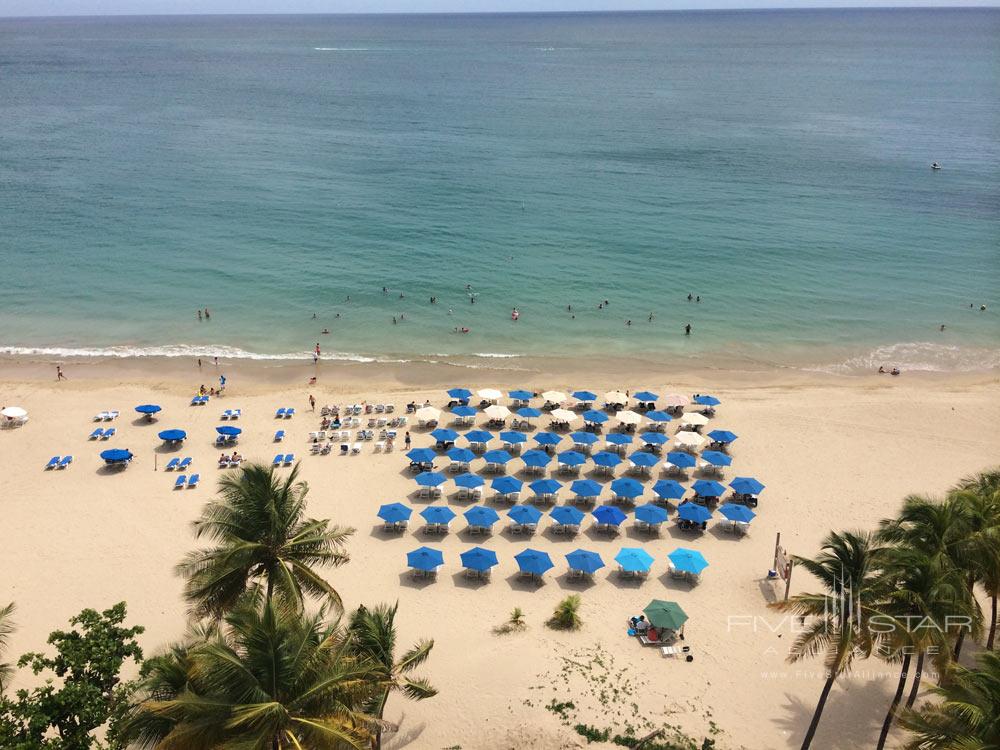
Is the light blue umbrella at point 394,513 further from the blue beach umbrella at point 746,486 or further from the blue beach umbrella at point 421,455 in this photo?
the blue beach umbrella at point 746,486

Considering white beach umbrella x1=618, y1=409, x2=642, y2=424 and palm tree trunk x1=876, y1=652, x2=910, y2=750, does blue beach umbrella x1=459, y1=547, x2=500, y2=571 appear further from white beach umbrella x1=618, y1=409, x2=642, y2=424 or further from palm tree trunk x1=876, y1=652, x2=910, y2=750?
white beach umbrella x1=618, y1=409, x2=642, y2=424

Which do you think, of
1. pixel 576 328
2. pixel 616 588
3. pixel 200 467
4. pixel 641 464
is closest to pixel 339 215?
pixel 576 328

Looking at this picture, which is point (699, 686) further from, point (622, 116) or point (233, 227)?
point (622, 116)

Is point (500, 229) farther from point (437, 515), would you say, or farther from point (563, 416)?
point (437, 515)

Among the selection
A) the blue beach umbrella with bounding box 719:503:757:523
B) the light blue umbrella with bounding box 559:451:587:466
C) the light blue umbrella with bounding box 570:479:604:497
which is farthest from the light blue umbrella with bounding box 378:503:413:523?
the blue beach umbrella with bounding box 719:503:757:523

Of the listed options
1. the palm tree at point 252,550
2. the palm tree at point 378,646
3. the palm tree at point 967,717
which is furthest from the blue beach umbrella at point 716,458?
the palm tree at point 252,550

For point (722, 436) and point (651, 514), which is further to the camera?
point (722, 436)

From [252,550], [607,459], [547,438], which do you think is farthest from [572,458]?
[252,550]
